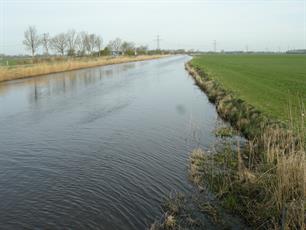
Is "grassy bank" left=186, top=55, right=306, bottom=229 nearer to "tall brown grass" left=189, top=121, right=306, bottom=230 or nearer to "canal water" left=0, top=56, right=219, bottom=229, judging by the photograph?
"tall brown grass" left=189, top=121, right=306, bottom=230

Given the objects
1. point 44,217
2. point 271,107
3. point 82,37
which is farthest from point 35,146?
point 82,37

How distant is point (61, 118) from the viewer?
15758 millimetres

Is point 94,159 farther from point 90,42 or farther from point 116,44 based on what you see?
point 116,44

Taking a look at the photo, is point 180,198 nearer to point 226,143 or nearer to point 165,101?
point 226,143

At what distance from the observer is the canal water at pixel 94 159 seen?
6.80 metres

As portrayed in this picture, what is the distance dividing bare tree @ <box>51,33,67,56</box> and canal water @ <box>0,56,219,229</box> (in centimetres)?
5627

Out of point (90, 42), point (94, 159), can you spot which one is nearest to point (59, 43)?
point (90, 42)

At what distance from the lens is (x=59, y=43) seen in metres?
72.4

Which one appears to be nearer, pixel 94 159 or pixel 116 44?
pixel 94 159

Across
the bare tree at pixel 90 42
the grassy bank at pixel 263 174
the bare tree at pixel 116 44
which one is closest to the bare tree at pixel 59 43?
the bare tree at pixel 90 42

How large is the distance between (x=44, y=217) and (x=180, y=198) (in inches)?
130

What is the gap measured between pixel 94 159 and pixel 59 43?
6894 cm

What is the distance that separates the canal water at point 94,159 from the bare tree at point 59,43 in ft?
185

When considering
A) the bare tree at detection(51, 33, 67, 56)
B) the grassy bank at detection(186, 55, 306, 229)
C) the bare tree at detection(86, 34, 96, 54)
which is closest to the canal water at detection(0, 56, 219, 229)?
the grassy bank at detection(186, 55, 306, 229)
